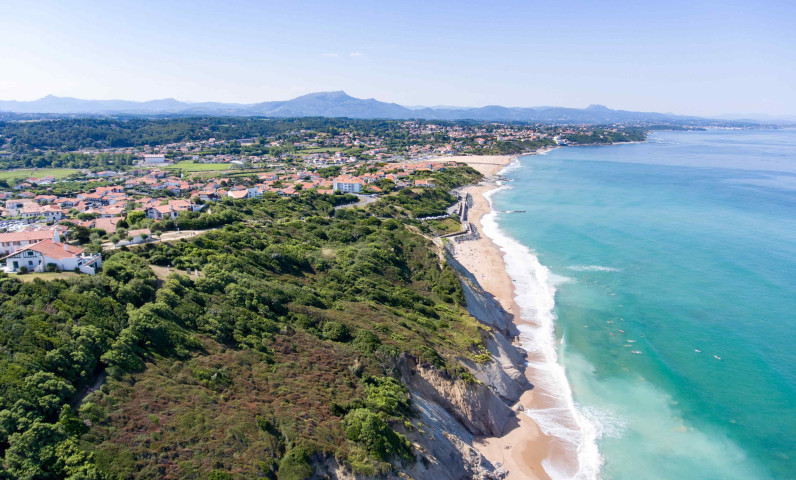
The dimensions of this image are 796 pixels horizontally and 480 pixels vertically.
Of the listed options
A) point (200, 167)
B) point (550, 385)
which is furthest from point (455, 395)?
point (200, 167)

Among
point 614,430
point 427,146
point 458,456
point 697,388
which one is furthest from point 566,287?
point 427,146

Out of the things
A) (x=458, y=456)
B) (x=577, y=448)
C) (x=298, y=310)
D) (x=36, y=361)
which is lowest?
(x=577, y=448)

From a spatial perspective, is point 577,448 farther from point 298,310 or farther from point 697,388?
point 298,310

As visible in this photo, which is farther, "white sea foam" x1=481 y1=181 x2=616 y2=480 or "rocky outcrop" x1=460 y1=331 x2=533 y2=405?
"rocky outcrop" x1=460 y1=331 x2=533 y2=405

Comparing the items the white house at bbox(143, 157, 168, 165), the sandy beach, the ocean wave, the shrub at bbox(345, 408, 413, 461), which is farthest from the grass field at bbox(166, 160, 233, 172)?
the shrub at bbox(345, 408, 413, 461)

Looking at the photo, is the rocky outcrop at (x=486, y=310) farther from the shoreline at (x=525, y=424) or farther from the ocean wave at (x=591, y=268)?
the ocean wave at (x=591, y=268)

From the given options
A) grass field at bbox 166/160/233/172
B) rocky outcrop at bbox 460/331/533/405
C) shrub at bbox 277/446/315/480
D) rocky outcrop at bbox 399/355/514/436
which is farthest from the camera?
grass field at bbox 166/160/233/172

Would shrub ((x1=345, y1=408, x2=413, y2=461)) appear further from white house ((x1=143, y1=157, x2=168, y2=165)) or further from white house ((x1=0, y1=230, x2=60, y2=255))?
white house ((x1=143, y1=157, x2=168, y2=165))
